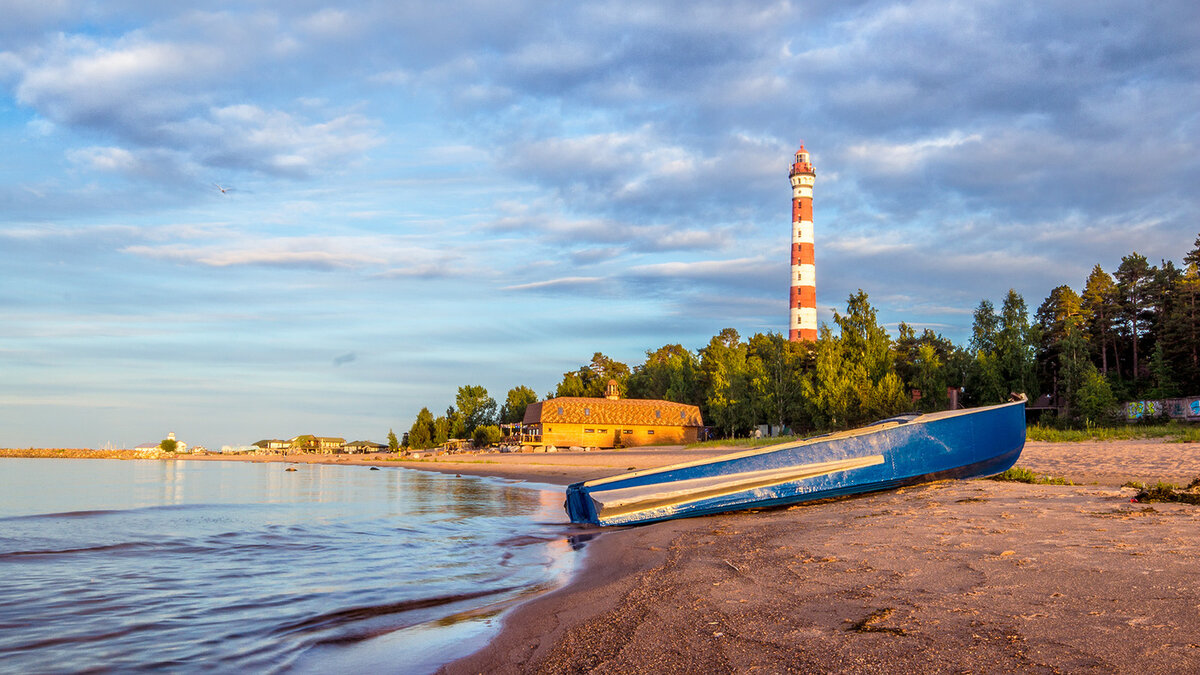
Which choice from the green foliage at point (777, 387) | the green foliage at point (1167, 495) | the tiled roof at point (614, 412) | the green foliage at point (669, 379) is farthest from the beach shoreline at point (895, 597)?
the green foliage at point (669, 379)

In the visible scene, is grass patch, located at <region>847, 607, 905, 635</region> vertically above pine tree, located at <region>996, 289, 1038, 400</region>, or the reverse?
pine tree, located at <region>996, 289, 1038, 400</region>

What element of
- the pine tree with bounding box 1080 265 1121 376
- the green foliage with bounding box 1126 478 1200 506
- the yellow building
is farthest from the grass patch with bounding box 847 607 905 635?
the yellow building

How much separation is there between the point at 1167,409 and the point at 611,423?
121 feet

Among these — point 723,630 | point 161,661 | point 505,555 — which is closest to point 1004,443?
point 505,555

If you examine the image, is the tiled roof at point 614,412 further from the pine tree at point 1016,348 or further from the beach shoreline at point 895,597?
the beach shoreline at point 895,597

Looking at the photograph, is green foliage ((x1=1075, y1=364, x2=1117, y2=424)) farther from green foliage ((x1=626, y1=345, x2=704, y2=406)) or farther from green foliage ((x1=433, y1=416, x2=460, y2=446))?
green foliage ((x1=433, y1=416, x2=460, y2=446))

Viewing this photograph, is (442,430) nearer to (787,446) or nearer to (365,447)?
(365,447)

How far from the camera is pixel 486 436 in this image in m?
70.9

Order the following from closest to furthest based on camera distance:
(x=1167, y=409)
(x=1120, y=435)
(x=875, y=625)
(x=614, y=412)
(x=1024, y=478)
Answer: (x=875, y=625) → (x=1024, y=478) → (x=1120, y=435) → (x=1167, y=409) → (x=614, y=412)

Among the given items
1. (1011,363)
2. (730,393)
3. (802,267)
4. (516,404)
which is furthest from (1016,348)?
(516,404)

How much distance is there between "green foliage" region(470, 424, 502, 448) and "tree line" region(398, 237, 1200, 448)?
2390cm

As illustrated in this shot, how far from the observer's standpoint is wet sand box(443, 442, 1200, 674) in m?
3.74

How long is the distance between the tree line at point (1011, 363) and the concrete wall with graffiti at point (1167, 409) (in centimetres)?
109

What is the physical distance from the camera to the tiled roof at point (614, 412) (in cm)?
5994
